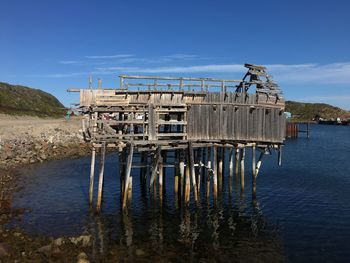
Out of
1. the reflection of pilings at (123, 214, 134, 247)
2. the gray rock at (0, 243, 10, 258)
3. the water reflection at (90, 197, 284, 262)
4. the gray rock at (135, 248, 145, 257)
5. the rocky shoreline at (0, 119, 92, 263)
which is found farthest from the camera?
the reflection of pilings at (123, 214, 134, 247)

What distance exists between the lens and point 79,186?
108 feet

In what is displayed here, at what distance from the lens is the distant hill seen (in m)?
88.8

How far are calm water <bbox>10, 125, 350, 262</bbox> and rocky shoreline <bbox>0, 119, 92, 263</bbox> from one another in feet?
3.21

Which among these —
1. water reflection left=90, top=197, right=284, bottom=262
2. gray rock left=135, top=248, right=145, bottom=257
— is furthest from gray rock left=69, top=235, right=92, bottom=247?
gray rock left=135, top=248, right=145, bottom=257

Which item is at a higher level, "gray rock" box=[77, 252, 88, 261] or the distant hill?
the distant hill

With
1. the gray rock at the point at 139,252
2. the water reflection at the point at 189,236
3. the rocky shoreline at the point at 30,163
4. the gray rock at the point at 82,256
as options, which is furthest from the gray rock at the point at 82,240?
the gray rock at the point at 139,252

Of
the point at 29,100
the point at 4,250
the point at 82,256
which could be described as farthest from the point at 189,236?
the point at 29,100

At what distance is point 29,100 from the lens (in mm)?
102875

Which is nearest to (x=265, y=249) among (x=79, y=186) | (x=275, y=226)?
A: (x=275, y=226)

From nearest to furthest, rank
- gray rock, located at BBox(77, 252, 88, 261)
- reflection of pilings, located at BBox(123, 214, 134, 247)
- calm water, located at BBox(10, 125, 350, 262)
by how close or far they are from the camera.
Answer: gray rock, located at BBox(77, 252, 88, 261), calm water, located at BBox(10, 125, 350, 262), reflection of pilings, located at BBox(123, 214, 134, 247)

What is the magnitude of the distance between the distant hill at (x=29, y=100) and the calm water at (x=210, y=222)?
55.9 metres

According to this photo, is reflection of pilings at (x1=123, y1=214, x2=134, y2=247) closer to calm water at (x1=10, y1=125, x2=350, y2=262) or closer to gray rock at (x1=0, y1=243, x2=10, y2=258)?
calm water at (x1=10, y1=125, x2=350, y2=262)

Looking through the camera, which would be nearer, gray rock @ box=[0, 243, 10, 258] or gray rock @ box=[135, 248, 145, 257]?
gray rock @ box=[0, 243, 10, 258]

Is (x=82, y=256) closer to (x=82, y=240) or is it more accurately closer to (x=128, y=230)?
(x=82, y=240)
